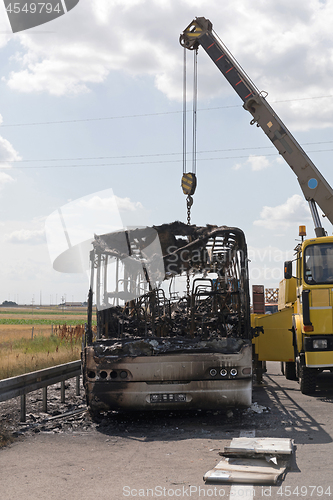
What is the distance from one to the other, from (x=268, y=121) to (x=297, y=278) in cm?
612

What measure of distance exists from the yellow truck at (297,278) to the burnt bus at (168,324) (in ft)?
3.36

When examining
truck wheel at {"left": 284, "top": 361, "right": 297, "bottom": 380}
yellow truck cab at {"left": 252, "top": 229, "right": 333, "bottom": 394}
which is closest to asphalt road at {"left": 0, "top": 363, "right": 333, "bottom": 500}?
yellow truck cab at {"left": 252, "top": 229, "right": 333, "bottom": 394}

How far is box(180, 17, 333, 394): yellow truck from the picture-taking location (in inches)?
416

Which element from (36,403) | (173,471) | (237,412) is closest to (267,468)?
(173,471)

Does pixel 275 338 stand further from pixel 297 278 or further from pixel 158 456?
pixel 158 456

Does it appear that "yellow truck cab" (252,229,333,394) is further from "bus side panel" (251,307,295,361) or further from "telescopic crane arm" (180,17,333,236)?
"telescopic crane arm" (180,17,333,236)

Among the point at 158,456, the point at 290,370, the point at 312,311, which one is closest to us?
the point at 158,456

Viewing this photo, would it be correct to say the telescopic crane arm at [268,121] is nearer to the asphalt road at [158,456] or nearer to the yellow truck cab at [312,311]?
the yellow truck cab at [312,311]

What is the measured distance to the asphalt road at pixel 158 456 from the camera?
15.9ft

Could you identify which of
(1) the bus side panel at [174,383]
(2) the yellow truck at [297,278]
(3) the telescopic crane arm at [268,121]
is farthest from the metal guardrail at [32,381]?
(3) the telescopic crane arm at [268,121]

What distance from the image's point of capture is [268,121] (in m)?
15.8

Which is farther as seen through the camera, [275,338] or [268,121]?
[268,121]

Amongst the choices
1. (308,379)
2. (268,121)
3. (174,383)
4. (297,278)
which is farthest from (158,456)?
(268,121)

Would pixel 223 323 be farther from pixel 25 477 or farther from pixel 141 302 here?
pixel 25 477
